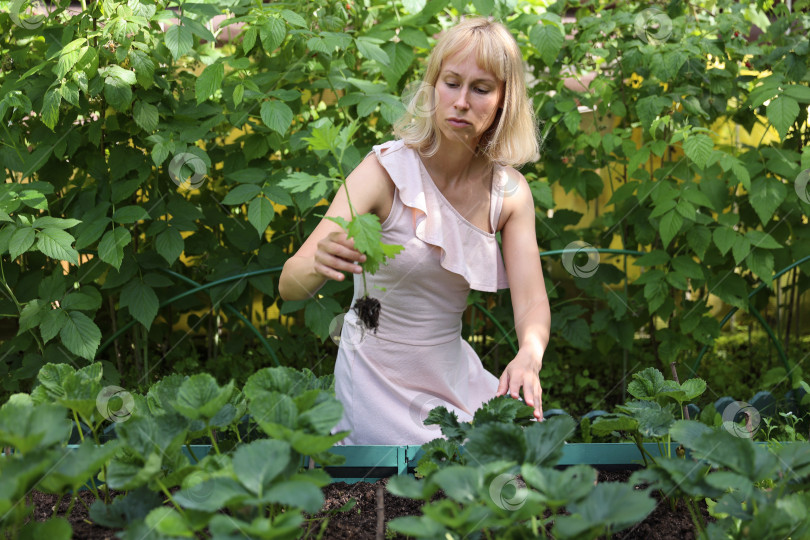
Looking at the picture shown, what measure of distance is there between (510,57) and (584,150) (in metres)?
1.22

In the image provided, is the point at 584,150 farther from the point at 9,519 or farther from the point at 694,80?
the point at 9,519

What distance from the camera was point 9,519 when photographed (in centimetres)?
83

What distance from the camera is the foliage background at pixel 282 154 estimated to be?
7.16 ft

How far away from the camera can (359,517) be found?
44.9 inches

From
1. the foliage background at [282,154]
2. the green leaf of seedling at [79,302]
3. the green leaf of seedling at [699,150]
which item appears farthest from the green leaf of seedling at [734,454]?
the green leaf of seedling at [79,302]

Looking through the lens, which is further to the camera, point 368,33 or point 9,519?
point 368,33

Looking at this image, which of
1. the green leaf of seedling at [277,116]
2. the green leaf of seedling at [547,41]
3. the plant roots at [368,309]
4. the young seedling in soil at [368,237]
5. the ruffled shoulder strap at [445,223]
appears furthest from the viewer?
the green leaf of seedling at [547,41]

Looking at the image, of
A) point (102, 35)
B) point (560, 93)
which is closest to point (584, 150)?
point (560, 93)

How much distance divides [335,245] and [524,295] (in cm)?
65
